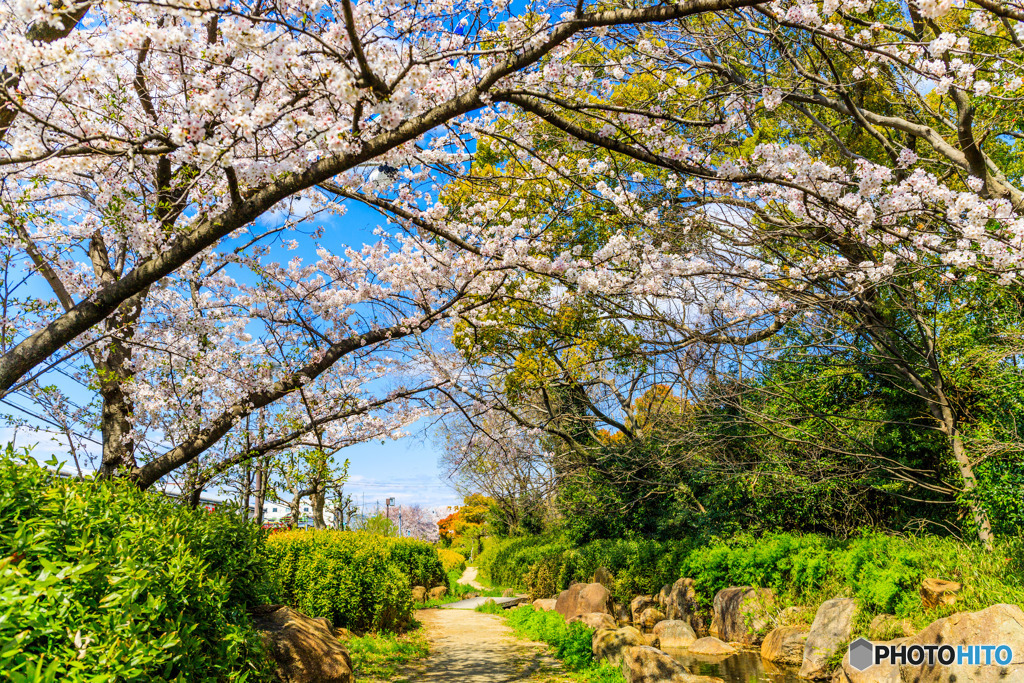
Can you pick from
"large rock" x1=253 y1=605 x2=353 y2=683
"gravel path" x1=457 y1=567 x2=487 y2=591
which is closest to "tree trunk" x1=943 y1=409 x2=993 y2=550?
"large rock" x1=253 y1=605 x2=353 y2=683

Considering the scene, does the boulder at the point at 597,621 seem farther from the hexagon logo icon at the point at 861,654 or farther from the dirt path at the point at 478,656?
the hexagon logo icon at the point at 861,654

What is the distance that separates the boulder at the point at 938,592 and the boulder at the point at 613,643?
3307 millimetres

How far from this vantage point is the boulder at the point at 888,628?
21.2 ft

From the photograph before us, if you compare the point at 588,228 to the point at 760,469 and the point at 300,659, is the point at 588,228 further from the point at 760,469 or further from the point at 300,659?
the point at 300,659

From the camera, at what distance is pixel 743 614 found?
902cm

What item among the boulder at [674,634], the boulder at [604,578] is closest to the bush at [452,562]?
the boulder at [604,578]

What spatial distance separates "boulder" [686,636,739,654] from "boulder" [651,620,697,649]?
0.52 ft

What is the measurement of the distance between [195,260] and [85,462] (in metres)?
2.70

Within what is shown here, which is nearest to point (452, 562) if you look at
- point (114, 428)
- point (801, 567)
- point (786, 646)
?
point (801, 567)

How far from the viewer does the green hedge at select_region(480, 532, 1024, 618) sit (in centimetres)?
661

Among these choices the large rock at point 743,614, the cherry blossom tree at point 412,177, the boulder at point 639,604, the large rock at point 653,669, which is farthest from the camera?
the boulder at point 639,604

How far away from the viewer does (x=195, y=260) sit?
713 cm

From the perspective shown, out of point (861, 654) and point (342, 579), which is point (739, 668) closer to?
point (861, 654)

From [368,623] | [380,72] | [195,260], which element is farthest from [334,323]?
[380,72]
